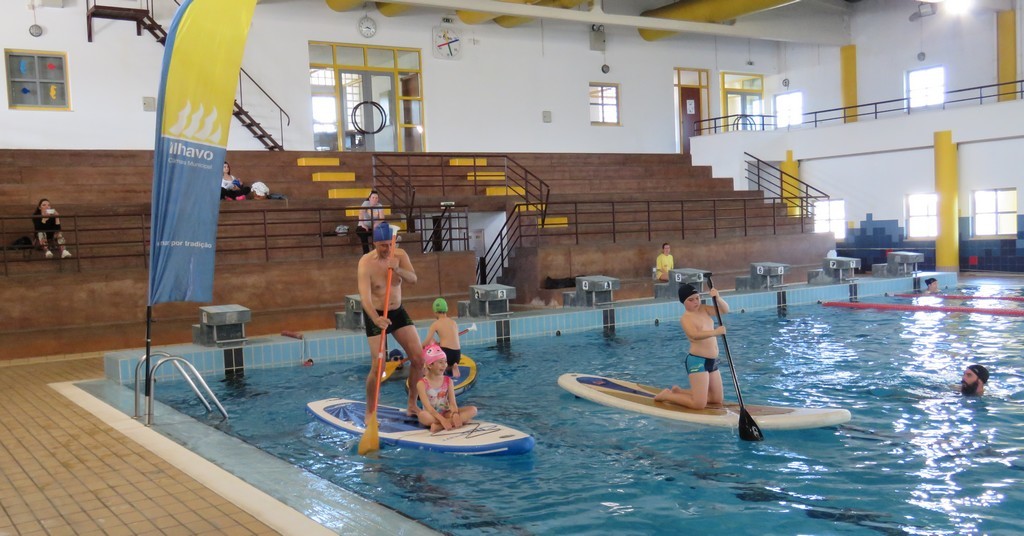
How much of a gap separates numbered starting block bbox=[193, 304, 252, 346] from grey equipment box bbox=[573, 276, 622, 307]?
6.13m

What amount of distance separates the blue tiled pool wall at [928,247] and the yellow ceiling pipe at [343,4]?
15349 mm

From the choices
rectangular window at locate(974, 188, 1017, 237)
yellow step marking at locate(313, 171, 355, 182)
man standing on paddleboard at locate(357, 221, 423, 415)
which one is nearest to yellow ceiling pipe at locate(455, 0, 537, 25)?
yellow step marking at locate(313, 171, 355, 182)

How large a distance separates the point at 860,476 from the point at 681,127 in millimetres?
23053

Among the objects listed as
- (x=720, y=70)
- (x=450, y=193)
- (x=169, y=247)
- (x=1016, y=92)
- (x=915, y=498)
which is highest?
(x=720, y=70)

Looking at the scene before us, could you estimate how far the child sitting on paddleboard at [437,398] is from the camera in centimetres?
722

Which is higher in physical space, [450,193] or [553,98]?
[553,98]

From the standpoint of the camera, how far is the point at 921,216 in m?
23.7

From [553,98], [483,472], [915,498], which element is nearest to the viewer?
[915,498]

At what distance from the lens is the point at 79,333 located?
12.9m

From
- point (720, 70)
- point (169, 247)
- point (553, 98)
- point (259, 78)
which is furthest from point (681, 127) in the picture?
point (169, 247)

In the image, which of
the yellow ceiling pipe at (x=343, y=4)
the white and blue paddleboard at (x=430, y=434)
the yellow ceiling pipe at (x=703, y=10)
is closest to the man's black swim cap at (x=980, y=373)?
the white and blue paddleboard at (x=430, y=434)

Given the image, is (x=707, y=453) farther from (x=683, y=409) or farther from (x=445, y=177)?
(x=445, y=177)

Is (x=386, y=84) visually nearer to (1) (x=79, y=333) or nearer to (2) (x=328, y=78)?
(2) (x=328, y=78)

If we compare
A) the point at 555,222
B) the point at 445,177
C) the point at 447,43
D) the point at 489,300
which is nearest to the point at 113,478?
the point at 489,300
